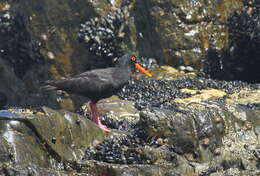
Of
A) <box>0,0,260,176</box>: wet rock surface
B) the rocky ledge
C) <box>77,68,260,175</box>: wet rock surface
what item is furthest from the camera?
<box>0,0,260,176</box>: wet rock surface

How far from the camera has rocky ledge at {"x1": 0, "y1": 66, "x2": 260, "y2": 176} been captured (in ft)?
30.3

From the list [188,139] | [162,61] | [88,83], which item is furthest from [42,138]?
[162,61]

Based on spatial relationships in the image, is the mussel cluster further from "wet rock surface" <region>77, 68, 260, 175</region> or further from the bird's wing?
the bird's wing

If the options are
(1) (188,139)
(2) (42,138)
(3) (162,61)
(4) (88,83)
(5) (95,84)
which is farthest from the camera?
(3) (162,61)

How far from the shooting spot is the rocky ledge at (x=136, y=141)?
9242 mm

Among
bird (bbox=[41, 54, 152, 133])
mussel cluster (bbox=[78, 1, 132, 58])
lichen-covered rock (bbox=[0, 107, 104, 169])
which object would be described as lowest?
lichen-covered rock (bbox=[0, 107, 104, 169])

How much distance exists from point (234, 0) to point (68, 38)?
15.8ft

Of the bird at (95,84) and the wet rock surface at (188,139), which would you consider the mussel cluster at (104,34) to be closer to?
the wet rock surface at (188,139)

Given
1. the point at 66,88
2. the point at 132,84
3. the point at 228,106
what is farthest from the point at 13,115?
the point at 132,84

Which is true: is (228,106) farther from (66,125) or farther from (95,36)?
(95,36)

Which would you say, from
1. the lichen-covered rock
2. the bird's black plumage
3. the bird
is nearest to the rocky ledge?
the lichen-covered rock

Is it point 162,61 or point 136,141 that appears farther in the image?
point 162,61

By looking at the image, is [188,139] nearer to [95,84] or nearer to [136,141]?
[136,141]

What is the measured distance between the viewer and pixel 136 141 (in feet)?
35.2
